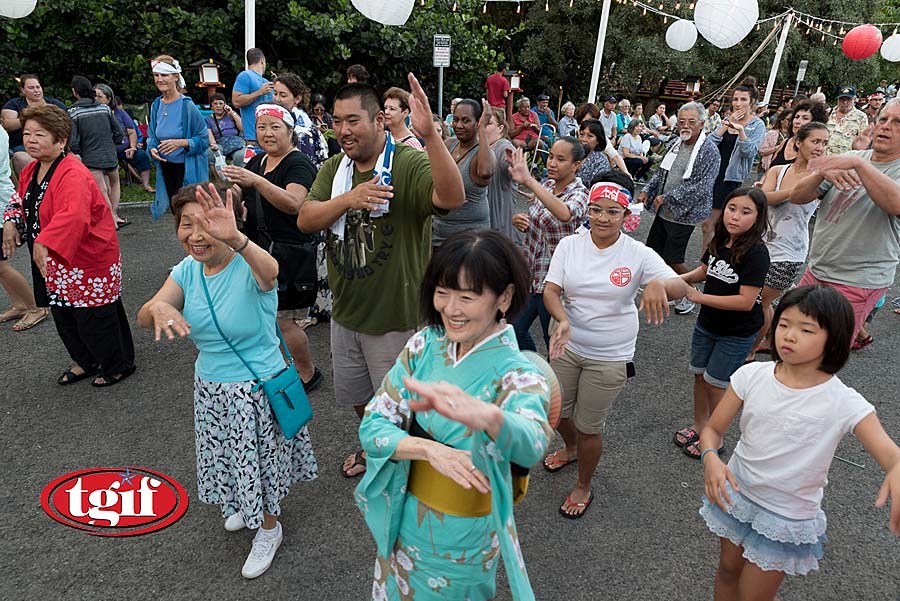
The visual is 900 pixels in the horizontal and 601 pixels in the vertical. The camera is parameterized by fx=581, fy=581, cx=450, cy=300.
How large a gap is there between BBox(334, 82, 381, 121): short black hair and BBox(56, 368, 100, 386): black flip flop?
9.88ft

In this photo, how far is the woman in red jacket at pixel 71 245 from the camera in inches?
142

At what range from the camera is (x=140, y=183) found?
10031 millimetres

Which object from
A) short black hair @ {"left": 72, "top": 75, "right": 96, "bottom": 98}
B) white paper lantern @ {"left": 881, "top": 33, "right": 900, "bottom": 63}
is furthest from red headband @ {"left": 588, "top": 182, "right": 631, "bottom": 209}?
white paper lantern @ {"left": 881, "top": 33, "right": 900, "bottom": 63}

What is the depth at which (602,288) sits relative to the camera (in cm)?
276

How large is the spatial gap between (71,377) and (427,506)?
3.66m

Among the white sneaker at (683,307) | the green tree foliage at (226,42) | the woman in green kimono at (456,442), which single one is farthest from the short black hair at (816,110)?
the green tree foliage at (226,42)

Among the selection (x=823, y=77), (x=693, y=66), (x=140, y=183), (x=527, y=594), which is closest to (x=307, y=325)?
(x=527, y=594)

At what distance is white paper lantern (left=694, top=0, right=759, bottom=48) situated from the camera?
357 inches

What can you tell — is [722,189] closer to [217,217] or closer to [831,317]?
[831,317]

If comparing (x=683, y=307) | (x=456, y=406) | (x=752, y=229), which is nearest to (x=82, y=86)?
(x=683, y=307)

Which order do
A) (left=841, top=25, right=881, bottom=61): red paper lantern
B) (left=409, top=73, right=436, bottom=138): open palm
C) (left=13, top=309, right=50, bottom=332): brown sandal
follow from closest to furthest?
1. (left=409, top=73, right=436, bottom=138): open palm
2. (left=13, top=309, right=50, bottom=332): brown sandal
3. (left=841, top=25, right=881, bottom=61): red paper lantern

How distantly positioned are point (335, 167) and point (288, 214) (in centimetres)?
79

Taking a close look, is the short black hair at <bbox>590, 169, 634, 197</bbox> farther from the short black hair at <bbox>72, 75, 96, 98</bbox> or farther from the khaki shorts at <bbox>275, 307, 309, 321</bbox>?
the short black hair at <bbox>72, 75, 96, 98</bbox>

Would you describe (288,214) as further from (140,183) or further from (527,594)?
(140,183)
